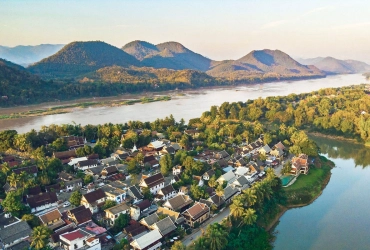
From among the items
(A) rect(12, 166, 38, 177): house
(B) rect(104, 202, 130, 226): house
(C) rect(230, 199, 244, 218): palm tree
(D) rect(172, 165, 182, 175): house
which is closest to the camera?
(C) rect(230, 199, 244, 218): palm tree

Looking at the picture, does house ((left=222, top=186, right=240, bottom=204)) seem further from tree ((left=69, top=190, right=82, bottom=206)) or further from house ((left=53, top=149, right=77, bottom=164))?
house ((left=53, top=149, right=77, bottom=164))

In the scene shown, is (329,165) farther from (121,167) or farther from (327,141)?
(121,167)

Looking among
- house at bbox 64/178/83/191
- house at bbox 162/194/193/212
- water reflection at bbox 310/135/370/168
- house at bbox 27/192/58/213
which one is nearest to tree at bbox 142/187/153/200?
house at bbox 162/194/193/212

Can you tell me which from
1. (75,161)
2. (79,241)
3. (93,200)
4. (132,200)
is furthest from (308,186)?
(75,161)

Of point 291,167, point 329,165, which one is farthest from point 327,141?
point 291,167

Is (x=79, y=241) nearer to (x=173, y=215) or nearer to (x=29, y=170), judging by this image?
(x=173, y=215)
